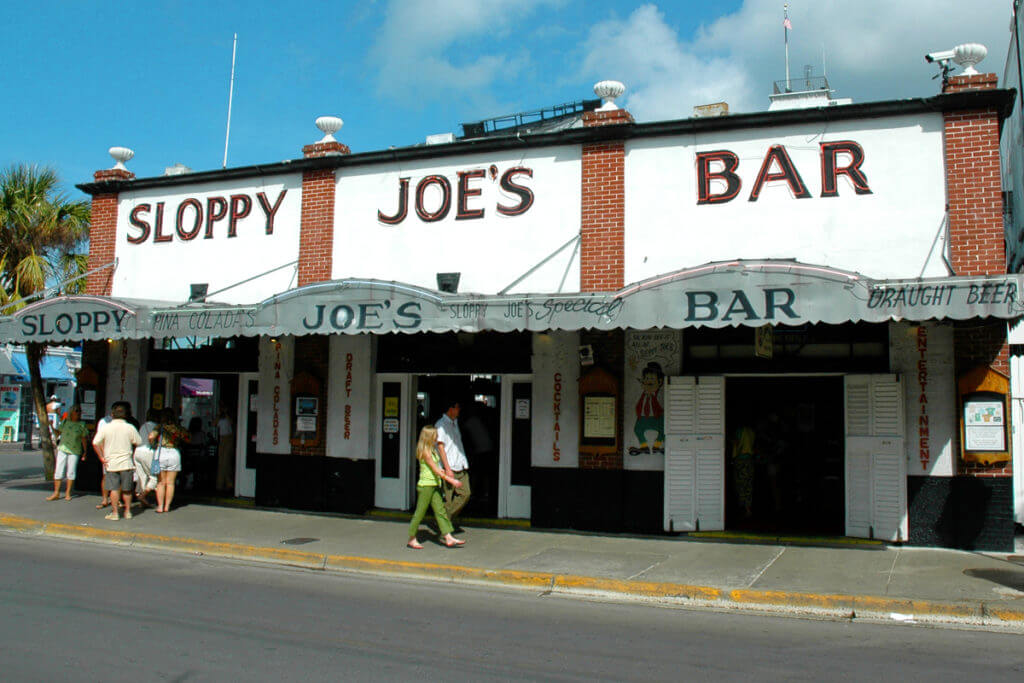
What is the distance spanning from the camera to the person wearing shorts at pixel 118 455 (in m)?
11.8

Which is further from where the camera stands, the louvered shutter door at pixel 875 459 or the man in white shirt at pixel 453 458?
the man in white shirt at pixel 453 458

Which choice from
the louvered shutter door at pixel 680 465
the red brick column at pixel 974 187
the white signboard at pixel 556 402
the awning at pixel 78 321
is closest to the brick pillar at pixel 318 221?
the awning at pixel 78 321

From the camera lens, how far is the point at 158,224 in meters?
14.4

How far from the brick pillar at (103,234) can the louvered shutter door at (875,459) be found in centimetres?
1282

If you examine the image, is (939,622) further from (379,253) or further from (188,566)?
(379,253)

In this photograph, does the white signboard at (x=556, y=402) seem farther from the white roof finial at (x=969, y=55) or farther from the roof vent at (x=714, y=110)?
the white roof finial at (x=969, y=55)

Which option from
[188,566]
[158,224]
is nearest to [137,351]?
[158,224]

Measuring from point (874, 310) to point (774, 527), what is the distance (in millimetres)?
4073

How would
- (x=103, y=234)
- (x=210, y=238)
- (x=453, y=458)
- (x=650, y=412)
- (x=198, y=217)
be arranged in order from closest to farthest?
(x=453, y=458) < (x=650, y=412) < (x=210, y=238) < (x=198, y=217) < (x=103, y=234)

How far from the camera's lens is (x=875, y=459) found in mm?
9930

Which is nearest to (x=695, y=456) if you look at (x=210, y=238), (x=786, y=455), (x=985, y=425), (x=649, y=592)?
(x=786, y=455)

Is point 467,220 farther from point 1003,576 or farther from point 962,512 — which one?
point 1003,576

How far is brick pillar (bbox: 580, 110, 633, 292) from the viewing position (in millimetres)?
11117

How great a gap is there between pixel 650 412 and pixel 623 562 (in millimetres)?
2420
